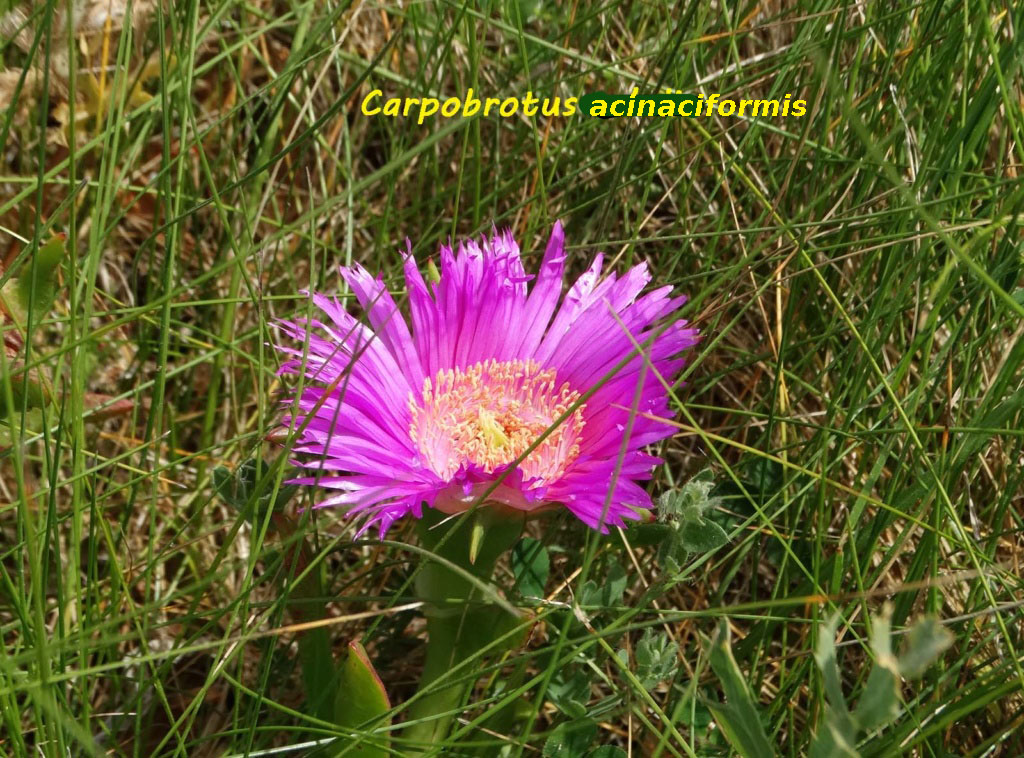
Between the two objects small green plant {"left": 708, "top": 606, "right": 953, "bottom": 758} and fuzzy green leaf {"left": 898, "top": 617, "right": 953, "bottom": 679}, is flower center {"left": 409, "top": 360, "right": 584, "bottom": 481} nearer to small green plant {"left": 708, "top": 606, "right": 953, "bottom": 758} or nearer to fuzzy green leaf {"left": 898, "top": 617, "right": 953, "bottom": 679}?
small green plant {"left": 708, "top": 606, "right": 953, "bottom": 758}

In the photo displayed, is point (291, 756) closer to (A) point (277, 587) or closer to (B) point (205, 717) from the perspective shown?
(A) point (277, 587)

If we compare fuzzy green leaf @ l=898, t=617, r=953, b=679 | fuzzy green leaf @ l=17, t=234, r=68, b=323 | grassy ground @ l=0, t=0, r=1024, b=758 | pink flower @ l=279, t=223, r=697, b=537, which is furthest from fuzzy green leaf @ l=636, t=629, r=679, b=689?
fuzzy green leaf @ l=17, t=234, r=68, b=323

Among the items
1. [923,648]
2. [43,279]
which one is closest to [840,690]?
[923,648]

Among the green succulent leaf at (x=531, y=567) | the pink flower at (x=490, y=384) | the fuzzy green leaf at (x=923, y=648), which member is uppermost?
the fuzzy green leaf at (x=923, y=648)

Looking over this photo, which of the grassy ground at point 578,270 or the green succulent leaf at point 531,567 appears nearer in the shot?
the grassy ground at point 578,270

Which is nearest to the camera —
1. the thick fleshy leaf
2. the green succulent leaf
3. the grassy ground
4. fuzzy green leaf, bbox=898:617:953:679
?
fuzzy green leaf, bbox=898:617:953:679

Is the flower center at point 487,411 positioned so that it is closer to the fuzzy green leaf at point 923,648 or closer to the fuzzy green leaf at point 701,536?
the fuzzy green leaf at point 701,536

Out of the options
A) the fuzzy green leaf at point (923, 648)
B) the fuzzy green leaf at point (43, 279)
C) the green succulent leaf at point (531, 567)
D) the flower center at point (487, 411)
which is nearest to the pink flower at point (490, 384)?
the flower center at point (487, 411)

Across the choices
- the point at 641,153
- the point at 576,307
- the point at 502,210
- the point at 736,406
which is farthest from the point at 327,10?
the point at 736,406

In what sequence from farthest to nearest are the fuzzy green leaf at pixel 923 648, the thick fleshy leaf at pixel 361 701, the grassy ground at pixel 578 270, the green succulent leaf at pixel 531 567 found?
the green succulent leaf at pixel 531 567 < the grassy ground at pixel 578 270 < the thick fleshy leaf at pixel 361 701 < the fuzzy green leaf at pixel 923 648
